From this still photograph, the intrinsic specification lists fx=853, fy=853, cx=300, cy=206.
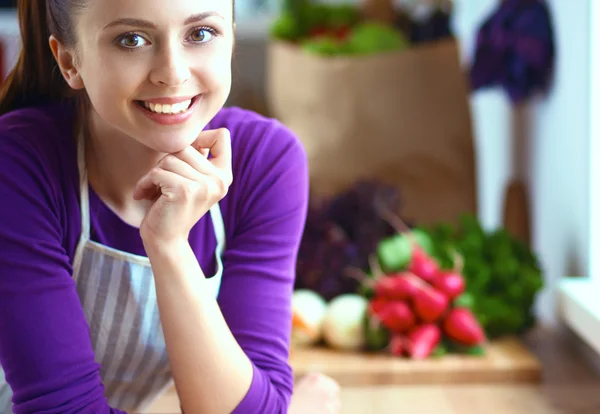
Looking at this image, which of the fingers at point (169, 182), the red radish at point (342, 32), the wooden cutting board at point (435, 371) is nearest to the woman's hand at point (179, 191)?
the fingers at point (169, 182)

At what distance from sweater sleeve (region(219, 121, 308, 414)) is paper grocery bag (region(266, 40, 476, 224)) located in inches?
39.2

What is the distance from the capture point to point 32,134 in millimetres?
952

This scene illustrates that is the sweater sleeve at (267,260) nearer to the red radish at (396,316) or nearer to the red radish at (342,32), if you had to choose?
the red radish at (396,316)

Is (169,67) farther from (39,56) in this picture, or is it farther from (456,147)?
(456,147)

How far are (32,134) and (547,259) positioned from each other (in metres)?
1.20

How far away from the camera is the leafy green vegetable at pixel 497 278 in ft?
5.04

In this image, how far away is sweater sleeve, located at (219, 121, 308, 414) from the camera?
98cm

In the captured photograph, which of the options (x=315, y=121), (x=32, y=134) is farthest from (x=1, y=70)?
(x=32, y=134)

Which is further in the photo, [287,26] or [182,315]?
[287,26]

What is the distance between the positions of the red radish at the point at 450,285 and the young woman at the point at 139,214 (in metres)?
0.47

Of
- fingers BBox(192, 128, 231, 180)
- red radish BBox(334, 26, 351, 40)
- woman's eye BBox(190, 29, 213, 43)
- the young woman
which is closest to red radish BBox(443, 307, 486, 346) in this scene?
the young woman

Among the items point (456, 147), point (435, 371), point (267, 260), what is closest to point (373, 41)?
point (456, 147)

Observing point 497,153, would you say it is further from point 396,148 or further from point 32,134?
point 32,134

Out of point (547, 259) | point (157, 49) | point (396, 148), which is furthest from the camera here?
point (396, 148)
